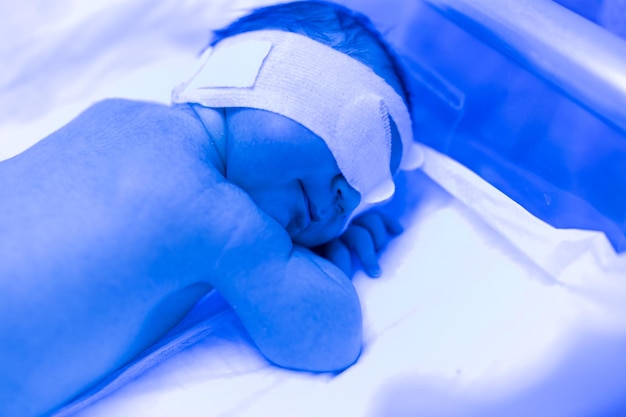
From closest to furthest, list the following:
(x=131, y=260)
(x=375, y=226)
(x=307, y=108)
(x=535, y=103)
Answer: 1. (x=131, y=260)
2. (x=307, y=108)
3. (x=535, y=103)
4. (x=375, y=226)

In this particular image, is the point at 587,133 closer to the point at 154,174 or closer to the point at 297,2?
the point at 297,2

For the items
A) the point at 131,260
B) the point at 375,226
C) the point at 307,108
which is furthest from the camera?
the point at 375,226

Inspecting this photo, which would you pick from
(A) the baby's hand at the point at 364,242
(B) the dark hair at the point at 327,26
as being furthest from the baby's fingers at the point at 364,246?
(B) the dark hair at the point at 327,26

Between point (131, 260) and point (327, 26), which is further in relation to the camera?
point (327, 26)

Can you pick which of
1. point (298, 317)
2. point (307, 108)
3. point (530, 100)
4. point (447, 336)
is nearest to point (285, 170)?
point (307, 108)

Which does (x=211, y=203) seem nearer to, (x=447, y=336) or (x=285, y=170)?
(x=285, y=170)

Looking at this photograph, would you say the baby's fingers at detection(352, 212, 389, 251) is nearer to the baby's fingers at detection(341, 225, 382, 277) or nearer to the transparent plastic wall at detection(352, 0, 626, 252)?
the baby's fingers at detection(341, 225, 382, 277)

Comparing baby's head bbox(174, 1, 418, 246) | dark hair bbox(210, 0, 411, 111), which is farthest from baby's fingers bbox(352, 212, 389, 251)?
dark hair bbox(210, 0, 411, 111)

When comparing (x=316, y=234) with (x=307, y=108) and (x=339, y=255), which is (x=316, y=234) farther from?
(x=307, y=108)

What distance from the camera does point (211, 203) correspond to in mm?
844

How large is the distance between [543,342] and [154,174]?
0.58 metres

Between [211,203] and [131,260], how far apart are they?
129 millimetres

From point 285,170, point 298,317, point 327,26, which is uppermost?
point 327,26

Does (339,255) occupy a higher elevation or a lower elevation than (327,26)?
lower
